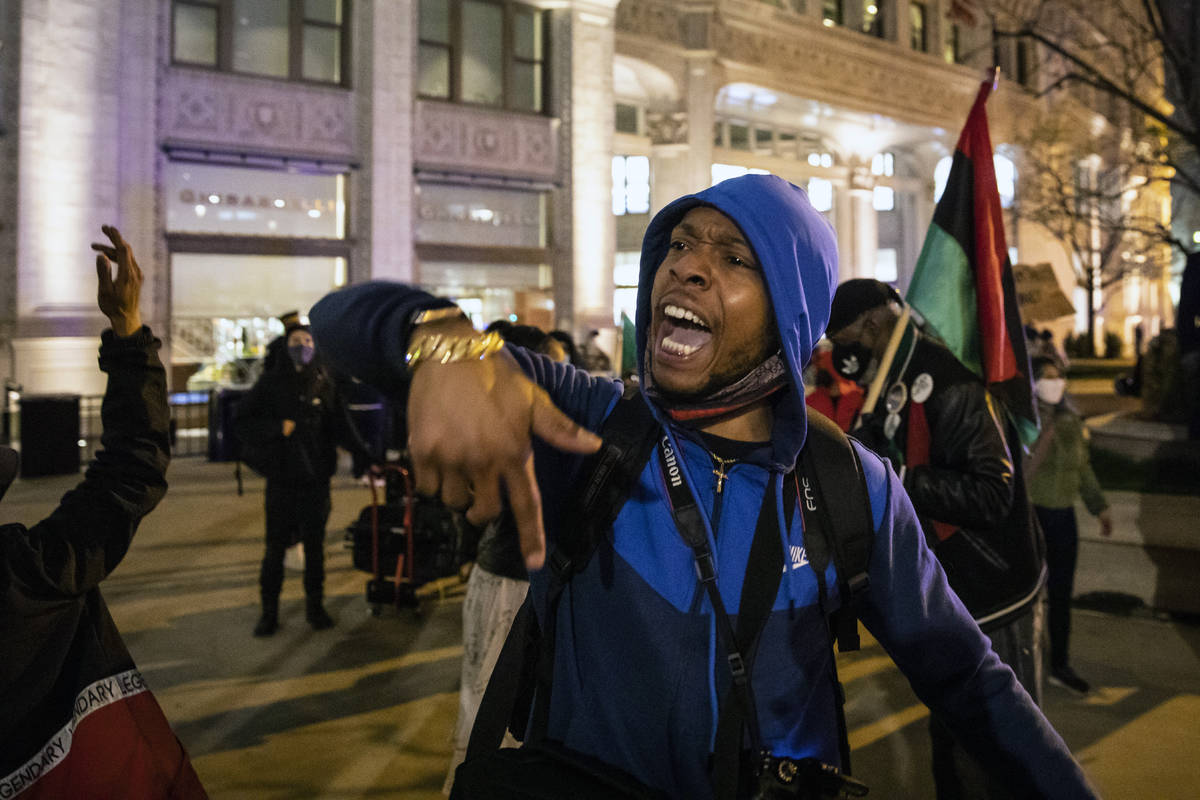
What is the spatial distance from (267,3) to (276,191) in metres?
3.53

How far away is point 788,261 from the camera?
1682 mm

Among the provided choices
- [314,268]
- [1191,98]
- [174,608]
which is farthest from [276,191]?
[1191,98]

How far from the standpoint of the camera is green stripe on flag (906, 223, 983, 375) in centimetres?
416

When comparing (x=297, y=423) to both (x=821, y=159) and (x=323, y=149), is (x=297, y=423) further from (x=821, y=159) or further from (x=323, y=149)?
(x=821, y=159)

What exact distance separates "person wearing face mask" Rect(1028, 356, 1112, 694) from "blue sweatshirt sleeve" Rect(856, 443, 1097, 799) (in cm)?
392

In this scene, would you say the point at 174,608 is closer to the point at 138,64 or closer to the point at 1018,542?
the point at 1018,542

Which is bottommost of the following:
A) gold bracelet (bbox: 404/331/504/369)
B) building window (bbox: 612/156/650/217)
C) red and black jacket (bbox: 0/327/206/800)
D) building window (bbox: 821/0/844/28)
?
red and black jacket (bbox: 0/327/206/800)

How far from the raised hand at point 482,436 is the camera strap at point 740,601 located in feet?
1.33

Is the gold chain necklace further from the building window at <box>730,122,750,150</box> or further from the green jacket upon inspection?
the building window at <box>730,122,750,150</box>

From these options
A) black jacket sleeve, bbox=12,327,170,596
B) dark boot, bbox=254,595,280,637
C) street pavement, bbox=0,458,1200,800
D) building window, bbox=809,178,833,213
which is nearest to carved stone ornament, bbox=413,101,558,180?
street pavement, bbox=0,458,1200,800

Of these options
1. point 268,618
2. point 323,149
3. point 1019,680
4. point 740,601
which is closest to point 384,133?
point 323,149

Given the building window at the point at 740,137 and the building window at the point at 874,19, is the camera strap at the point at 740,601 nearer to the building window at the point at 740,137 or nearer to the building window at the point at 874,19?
the building window at the point at 740,137

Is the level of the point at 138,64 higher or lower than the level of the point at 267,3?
lower

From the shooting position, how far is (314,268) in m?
19.0
